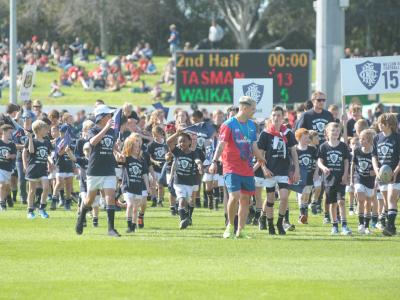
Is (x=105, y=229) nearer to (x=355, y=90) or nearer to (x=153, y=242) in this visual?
(x=153, y=242)

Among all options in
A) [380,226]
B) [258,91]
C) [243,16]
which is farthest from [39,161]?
[243,16]

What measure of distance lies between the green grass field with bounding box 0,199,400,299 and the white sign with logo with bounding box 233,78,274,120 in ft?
13.4

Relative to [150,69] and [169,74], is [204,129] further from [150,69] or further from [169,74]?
[150,69]

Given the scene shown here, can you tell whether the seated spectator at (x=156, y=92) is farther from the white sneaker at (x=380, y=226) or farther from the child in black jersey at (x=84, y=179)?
the white sneaker at (x=380, y=226)

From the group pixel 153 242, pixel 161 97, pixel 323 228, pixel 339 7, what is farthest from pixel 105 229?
pixel 161 97

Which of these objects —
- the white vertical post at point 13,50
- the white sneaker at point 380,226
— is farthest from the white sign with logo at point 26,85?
the white sneaker at point 380,226

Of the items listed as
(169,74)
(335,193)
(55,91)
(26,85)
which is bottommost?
(335,193)

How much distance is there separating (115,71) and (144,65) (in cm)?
351

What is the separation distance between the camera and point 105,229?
1892cm

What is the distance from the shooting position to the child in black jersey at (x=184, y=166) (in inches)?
784

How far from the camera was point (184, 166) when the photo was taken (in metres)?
20.1

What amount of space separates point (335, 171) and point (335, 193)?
357mm

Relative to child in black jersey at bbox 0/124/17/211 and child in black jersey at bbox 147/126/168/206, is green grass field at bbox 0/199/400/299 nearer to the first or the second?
child in black jersey at bbox 0/124/17/211

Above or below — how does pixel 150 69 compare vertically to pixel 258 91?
above
